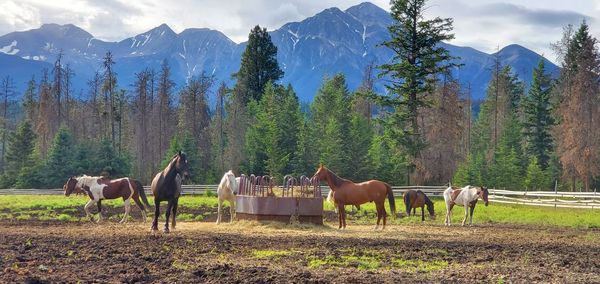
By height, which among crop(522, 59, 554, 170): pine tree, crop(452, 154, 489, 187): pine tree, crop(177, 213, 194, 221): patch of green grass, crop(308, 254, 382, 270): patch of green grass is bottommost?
crop(308, 254, 382, 270): patch of green grass

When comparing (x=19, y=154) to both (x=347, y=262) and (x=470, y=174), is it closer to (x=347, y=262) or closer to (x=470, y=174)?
(x=470, y=174)

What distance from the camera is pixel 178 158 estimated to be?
58.7ft

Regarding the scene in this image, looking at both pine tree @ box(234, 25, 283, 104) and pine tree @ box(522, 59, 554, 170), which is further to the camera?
pine tree @ box(234, 25, 283, 104)

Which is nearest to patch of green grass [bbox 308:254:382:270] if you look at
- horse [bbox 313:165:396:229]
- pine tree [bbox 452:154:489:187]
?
horse [bbox 313:165:396:229]

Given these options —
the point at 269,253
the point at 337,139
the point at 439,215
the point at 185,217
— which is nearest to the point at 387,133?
the point at 337,139

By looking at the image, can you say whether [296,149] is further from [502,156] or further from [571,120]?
[571,120]

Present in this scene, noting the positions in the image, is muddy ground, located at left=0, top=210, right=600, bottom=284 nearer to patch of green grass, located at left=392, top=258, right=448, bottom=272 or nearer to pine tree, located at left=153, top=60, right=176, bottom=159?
patch of green grass, located at left=392, top=258, right=448, bottom=272

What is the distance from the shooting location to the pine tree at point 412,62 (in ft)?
142

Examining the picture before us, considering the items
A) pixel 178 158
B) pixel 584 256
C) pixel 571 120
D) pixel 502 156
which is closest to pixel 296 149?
pixel 502 156

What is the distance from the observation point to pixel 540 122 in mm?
61656

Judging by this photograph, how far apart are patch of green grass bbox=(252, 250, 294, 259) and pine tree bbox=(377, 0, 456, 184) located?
30680 mm

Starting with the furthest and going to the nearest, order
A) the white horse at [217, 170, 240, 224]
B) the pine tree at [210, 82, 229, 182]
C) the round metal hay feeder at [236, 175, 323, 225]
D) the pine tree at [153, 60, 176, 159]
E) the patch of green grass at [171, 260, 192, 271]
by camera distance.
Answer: the pine tree at [153, 60, 176, 159] < the pine tree at [210, 82, 229, 182] < the white horse at [217, 170, 240, 224] < the round metal hay feeder at [236, 175, 323, 225] < the patch of green grass at [171, 260, 192, 271]

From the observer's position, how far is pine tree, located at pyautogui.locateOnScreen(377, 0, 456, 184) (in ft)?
142

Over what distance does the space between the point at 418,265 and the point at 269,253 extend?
3313 mm
